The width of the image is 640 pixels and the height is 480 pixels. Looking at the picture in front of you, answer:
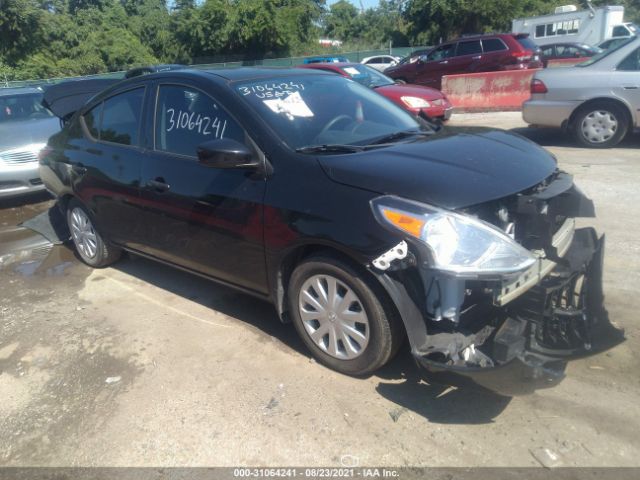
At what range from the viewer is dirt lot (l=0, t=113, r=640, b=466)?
2.64m

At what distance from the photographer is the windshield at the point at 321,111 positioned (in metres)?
3.39

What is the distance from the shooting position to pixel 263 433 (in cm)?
281

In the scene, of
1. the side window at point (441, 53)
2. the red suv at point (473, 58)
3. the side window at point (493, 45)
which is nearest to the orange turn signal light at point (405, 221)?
the red suv at point (473, 58)

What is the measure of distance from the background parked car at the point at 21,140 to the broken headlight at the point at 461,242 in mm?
6669

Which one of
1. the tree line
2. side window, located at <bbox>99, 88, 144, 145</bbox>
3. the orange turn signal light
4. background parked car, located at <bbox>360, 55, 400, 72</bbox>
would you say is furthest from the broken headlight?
the tree line

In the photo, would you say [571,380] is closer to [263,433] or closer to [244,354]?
[263,433]

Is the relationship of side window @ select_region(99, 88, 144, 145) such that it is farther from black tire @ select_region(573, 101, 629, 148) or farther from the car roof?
black tire @ select_region(573, 101, 629, 148)

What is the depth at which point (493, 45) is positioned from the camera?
599 inches

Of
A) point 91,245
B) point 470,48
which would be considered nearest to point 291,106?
point 91,245

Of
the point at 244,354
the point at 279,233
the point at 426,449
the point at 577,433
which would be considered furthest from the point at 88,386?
the point at 577,433

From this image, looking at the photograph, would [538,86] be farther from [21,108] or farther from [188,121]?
[21,108]

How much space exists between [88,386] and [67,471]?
73 cm

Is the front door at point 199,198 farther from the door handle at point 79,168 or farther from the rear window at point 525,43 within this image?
the rear window at point 525,43

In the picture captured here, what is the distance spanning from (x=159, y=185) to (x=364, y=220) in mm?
1752
